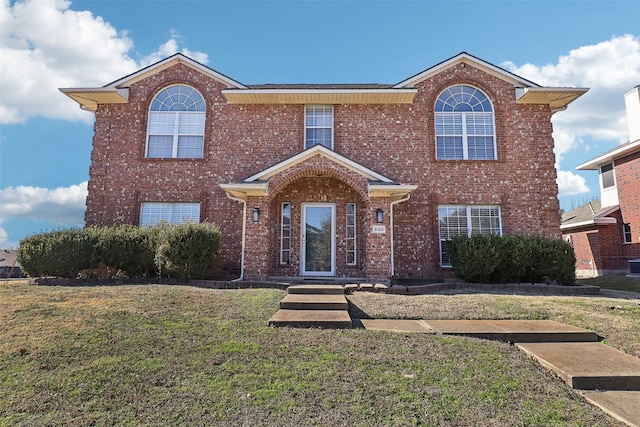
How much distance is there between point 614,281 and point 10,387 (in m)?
17.2

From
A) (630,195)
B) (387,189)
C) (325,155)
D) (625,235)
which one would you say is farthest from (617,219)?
(325,155)

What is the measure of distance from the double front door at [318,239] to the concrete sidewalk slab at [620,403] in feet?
28.6

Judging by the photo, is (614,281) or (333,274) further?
(614,281)

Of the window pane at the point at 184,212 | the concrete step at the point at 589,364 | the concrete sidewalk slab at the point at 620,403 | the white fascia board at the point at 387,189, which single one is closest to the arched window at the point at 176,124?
the window pane at the point at 184,212

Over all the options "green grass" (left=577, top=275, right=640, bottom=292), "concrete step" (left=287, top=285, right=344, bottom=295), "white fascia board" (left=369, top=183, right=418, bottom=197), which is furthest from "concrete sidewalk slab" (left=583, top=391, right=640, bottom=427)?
"green grass" (left=577, top=275, right=640, bottom=292)

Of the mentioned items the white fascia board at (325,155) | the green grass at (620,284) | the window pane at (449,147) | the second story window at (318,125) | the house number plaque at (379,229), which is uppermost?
the second story window at (318,125)

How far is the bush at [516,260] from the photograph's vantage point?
406 inches

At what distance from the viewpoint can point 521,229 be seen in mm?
12484

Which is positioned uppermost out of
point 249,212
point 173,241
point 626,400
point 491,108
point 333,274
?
point 491,108

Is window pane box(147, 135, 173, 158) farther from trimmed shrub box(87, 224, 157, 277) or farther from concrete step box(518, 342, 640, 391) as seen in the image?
concrete step box(518, 342, 640, 391)

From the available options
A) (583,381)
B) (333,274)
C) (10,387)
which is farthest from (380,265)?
(10,387)

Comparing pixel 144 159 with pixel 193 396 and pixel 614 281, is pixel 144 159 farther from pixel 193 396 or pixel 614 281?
pixel 614 281

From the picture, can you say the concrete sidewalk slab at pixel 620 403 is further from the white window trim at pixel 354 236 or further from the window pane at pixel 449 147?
the window pane at pixel 449 147

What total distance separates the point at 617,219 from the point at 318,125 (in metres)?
15.9
